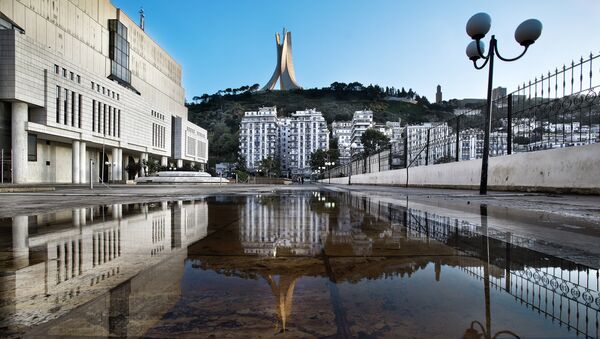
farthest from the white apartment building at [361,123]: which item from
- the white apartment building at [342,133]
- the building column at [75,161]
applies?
the building column at [75,161]

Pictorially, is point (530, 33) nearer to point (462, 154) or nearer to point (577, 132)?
point (577, 132)

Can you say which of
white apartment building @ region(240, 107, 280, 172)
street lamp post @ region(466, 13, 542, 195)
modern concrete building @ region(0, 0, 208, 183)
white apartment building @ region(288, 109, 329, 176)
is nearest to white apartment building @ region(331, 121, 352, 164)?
white apartment building @ region(288, 109, 329, 176)

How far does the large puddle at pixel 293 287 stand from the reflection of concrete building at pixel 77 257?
0.01m

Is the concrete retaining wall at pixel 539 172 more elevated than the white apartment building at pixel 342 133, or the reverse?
the white apartment building at pixel 342 133

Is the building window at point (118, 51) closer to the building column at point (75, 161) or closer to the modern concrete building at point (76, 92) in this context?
the modern concrete building at point (76, 92)

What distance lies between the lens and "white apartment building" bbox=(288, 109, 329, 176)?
166 m

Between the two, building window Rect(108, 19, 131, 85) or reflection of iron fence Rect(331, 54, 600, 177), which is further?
building window Rect(108, 19, 131, 85)

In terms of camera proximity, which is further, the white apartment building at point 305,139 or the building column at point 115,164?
the white apartment building at point 305,139

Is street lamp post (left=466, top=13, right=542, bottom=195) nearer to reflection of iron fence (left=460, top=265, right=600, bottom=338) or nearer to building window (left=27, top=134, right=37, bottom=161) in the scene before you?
reflection of iron fence (left=460, top=265, right=600, bottom=338)

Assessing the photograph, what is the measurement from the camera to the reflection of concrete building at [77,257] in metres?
1.64

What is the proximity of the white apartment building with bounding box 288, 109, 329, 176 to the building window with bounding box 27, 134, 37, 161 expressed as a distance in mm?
126171

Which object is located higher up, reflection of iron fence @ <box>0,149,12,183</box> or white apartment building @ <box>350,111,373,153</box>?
white apartment building @ <box>350,111,373,153</box>

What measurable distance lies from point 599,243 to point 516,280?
5.87 feet

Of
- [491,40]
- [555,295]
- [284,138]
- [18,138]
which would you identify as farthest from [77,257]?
[284,138]
